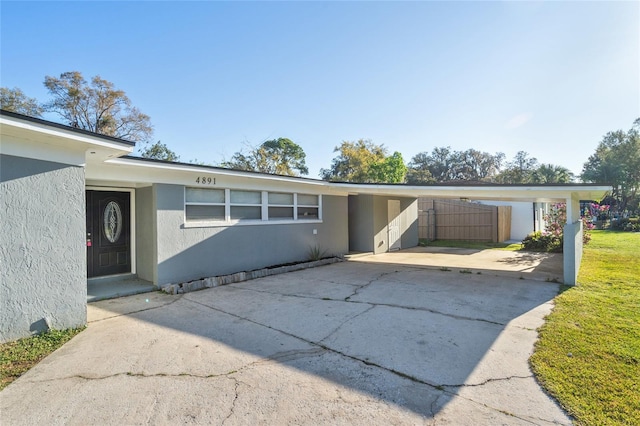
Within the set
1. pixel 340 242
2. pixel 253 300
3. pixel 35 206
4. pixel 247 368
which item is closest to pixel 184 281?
pixel 253 300

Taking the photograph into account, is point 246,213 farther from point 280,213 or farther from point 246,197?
point 280,213

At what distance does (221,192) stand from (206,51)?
8.23 m

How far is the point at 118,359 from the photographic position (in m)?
3.75

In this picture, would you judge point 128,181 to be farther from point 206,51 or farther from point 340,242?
point 206,51

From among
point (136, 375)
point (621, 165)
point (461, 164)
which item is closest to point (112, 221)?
point (136, 375)

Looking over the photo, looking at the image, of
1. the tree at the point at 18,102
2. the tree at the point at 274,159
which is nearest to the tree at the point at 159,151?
the tree at the point at 274,159

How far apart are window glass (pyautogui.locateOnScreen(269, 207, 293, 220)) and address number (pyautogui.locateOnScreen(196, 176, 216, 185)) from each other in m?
2.18

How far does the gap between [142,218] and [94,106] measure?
91.4 feet

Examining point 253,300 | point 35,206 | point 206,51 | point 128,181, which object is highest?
point 206,51

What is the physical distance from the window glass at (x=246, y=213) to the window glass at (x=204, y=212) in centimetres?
38

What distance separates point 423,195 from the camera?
10922 millimetres

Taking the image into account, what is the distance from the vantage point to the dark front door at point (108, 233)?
23.7ft

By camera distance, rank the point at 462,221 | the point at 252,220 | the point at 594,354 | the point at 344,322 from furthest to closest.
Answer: the point at 462,221
the point at 252,220
the point at 344,322
the point at 594,354

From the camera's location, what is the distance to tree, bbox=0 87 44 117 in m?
24.1
